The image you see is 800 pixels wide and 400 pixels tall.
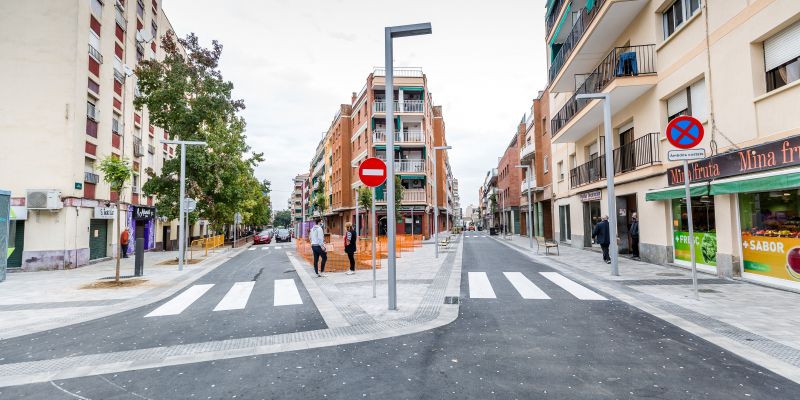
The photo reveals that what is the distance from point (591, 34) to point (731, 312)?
41.8 feet

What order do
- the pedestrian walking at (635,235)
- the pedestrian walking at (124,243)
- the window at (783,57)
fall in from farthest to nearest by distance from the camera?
the pedestrian walking at (124,243), the pedestrian walking at (635,235), the window at (783,57)

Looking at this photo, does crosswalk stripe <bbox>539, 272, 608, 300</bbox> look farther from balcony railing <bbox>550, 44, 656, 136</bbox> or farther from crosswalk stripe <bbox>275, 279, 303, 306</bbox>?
balcony railing <bbox>550, 44, 656, 136</bbox>

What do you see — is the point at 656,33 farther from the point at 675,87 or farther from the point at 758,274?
the point at 758,274

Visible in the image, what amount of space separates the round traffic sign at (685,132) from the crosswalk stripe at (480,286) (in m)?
4.59

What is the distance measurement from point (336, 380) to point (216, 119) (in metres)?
18.6

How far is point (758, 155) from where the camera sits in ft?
28.0

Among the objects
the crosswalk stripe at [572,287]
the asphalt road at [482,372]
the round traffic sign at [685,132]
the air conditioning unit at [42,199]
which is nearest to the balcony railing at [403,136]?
the air conditioning unit at [42,199]

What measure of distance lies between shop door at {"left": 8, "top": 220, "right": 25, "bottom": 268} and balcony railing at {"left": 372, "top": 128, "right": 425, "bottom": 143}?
82.3 ft

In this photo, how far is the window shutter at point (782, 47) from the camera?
8211mm

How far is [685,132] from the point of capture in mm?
7414

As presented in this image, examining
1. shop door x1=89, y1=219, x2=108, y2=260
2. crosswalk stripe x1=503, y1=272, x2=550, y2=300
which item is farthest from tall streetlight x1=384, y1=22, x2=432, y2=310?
shop door x1=89, y1=219, x2=108, y2=260

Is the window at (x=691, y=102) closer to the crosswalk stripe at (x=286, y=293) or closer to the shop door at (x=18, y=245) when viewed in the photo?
the crosswalk stripe at (x=286, y=293)

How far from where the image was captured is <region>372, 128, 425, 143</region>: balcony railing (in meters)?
36.4

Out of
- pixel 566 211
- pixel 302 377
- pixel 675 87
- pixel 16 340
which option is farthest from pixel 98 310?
pixel 566 211
